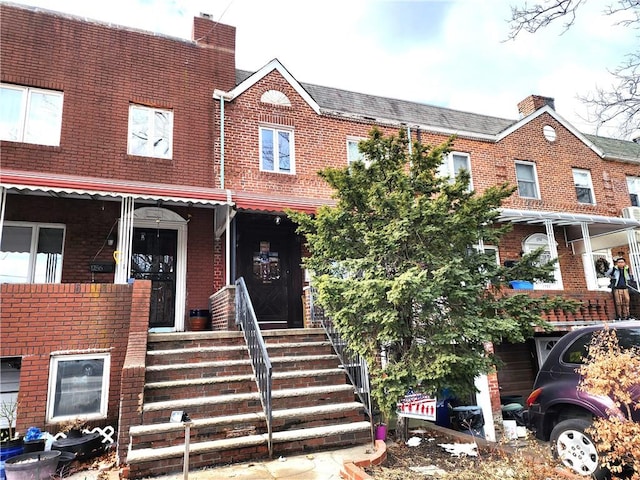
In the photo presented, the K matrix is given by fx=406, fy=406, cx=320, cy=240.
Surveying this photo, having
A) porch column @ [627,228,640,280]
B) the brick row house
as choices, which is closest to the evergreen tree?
the brick row house

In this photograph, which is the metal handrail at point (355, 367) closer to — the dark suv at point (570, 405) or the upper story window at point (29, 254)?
the dark suv at point (570, 405)

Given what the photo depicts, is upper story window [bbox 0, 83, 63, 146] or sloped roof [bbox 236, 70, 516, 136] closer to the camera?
upper story window [bbox 0, 83, 63, 146]

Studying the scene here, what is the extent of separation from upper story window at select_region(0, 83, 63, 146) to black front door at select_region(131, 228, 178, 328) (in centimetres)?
271

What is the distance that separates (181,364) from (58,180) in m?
3.93

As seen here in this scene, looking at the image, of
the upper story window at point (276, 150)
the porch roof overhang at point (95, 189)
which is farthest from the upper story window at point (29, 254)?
the upper story window at point (276, 150)

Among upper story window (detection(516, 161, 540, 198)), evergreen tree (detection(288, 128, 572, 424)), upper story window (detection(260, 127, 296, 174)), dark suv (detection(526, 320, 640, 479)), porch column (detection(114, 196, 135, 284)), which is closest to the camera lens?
dark suv (detection(526, 320, 640, 479))

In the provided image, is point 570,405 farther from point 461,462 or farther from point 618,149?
point 618,149

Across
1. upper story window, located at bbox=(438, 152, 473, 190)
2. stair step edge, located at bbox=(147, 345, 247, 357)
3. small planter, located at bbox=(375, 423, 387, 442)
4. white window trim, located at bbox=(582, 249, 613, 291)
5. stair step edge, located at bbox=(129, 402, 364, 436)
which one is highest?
upper story window, located at bbox=(438, 152, 473, 190)

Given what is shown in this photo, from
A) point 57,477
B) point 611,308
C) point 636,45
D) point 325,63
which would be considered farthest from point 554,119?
point 57,477

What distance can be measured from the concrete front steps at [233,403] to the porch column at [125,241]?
1.92 m

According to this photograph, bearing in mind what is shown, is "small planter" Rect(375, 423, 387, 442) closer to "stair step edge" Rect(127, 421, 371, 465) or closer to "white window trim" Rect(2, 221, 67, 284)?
"stair step edge" Rect(127, 421, 371, 465)

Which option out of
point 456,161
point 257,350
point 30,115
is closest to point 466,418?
point 257,350

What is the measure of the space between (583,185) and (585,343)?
37.0 feet

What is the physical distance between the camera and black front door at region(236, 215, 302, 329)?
9852 millimetres
